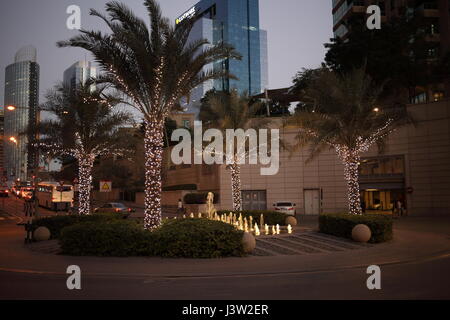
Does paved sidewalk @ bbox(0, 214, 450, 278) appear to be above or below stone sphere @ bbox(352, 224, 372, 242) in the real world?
below

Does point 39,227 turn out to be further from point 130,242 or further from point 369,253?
point 369,253

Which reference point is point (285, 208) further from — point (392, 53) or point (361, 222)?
point (392, 53)

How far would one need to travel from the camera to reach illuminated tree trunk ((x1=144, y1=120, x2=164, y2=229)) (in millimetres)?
17312

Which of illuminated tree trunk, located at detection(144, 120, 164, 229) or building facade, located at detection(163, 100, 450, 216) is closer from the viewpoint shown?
illuminated tree trunk, located at detection(144, 120, 164, 229)

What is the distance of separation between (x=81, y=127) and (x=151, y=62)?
10.5 meters

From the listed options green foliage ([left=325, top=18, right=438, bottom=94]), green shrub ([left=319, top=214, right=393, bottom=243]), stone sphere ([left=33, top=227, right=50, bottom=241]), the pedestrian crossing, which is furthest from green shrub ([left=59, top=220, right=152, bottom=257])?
green foliage ([left=325, top=18, right=438, bottom=94])

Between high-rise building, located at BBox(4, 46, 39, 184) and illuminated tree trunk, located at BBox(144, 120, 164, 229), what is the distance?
1068 cm

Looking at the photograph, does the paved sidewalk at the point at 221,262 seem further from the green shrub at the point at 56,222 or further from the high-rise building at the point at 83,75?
the high-rise building at the point at 83,75

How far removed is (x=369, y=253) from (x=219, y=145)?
53.3ft

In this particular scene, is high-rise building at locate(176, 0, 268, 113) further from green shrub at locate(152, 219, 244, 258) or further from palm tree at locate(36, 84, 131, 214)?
green shrub at locate(152, 219, 244, 258)

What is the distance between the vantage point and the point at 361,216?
20.4 meters

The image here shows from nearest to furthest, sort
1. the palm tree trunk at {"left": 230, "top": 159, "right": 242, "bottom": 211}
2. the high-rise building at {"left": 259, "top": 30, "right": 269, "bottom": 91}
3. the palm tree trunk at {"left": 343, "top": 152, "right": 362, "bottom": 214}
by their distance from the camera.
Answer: the palm tree trunk at {"left": 343, "top": 152, "right": 362, "bottom": 214}
the palm tree trunk at {"left": 230, "top": 159, "right": 242, "bottom": 211}
the high-rise building at {"left": 259, "top": 30, "right": 269, "bottom": 91}

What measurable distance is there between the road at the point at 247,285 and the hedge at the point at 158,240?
2.68 meters

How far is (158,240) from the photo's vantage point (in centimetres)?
1564
